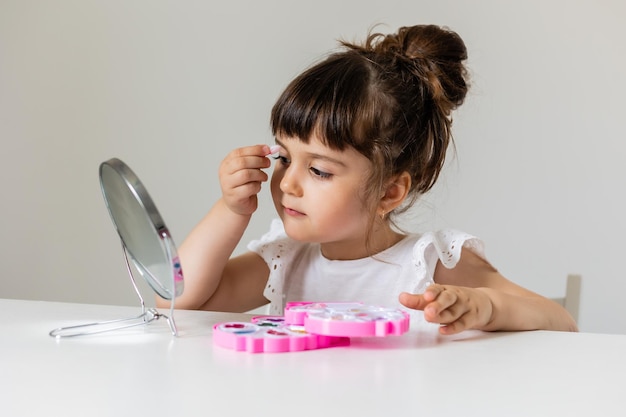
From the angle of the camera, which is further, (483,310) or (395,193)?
(395,193)

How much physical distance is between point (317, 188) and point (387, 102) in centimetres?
19

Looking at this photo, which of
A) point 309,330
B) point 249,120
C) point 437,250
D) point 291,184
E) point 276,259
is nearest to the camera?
point 309,330

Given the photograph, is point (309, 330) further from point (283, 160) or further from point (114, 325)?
point (283, 160)

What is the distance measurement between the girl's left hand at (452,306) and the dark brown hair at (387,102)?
13.1 inches

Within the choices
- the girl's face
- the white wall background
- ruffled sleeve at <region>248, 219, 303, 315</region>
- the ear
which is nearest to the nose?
the girl's face

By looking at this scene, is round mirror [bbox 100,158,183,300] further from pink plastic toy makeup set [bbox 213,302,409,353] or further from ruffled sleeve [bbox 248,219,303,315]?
ruffled sleeve [bbox 248,219,303,315]

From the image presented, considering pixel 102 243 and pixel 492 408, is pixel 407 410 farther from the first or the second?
pixel 102 243

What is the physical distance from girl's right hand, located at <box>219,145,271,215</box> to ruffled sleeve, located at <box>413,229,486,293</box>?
0.93 feet

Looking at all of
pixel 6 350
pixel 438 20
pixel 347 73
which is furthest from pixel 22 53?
pixel 6 350

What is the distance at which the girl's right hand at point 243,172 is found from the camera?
1.08 meters

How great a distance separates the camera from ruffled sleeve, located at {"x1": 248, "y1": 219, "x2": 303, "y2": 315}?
4.14 feet

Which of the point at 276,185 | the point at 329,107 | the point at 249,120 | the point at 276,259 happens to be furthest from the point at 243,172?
the point at 249,120

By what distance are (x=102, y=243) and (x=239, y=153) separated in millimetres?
1449

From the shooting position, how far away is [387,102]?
112cm
